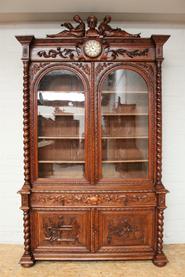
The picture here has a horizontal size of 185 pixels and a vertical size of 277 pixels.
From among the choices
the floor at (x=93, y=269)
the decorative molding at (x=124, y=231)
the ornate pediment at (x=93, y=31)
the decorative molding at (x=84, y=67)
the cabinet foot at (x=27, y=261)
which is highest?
the ornate pediment at (x=93, y=31)

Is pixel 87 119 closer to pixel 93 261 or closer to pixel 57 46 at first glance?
pixel 57 46

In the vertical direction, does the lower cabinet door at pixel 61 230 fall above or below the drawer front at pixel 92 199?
below

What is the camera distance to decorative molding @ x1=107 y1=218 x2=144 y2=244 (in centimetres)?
265

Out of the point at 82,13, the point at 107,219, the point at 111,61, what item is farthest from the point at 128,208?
the point at 82,13

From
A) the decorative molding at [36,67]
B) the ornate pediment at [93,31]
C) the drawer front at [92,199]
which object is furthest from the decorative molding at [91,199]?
the ornate pediment at [93,31]

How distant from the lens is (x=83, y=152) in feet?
8.84

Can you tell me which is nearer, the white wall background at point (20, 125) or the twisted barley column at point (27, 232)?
the twisted barley column at point (27, 232)

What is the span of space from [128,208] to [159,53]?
1.66m

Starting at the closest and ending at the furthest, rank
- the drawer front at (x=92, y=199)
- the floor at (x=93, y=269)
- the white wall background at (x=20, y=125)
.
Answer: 1. the floor at (x=93, y=269)
2. the drawer front at (x=92, y=199)
3. the white wall background at (x=20, y=125)

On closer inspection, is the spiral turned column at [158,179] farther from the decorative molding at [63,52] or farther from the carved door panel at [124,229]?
the decorative molding at [63,52]

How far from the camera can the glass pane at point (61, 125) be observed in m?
2.68

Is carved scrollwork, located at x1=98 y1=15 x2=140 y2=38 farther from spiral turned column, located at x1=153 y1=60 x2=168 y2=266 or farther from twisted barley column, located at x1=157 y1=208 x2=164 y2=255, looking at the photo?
twisted barley column, located at x1=157 y1=208 x2=164 y2=255

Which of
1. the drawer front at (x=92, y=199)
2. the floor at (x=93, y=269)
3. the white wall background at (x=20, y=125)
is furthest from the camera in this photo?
the white wall background at (x=20, y=125)

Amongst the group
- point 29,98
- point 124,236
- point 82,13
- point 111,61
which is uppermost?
point 82,13
